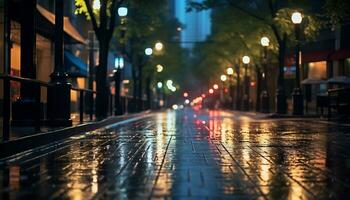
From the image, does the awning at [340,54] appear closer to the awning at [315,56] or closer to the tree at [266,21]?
the awning at [315,56]

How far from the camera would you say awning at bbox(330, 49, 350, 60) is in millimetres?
46100

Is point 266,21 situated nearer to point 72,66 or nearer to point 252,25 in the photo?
point 252,25

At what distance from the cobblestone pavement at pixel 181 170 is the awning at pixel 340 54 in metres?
32.1

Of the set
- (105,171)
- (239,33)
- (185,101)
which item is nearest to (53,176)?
(105,171)

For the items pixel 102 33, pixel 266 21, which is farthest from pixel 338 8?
pixel 266 21

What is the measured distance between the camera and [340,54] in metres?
47.4

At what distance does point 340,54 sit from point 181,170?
39.6m

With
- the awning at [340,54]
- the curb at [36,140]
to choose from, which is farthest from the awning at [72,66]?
the awning at [340,54]

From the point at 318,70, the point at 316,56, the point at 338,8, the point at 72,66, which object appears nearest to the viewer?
the point at 338,8

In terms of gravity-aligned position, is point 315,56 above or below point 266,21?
below

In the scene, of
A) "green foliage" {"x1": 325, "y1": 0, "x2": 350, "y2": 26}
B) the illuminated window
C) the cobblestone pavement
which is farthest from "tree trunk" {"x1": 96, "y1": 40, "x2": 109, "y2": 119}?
the illuminated window

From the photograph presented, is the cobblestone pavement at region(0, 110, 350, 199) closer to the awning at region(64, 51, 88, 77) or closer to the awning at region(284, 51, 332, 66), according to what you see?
the awning at region(64, 51, 88, 77)

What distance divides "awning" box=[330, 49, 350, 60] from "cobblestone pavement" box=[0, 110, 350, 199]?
32.1 meters

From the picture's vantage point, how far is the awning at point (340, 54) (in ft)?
151
